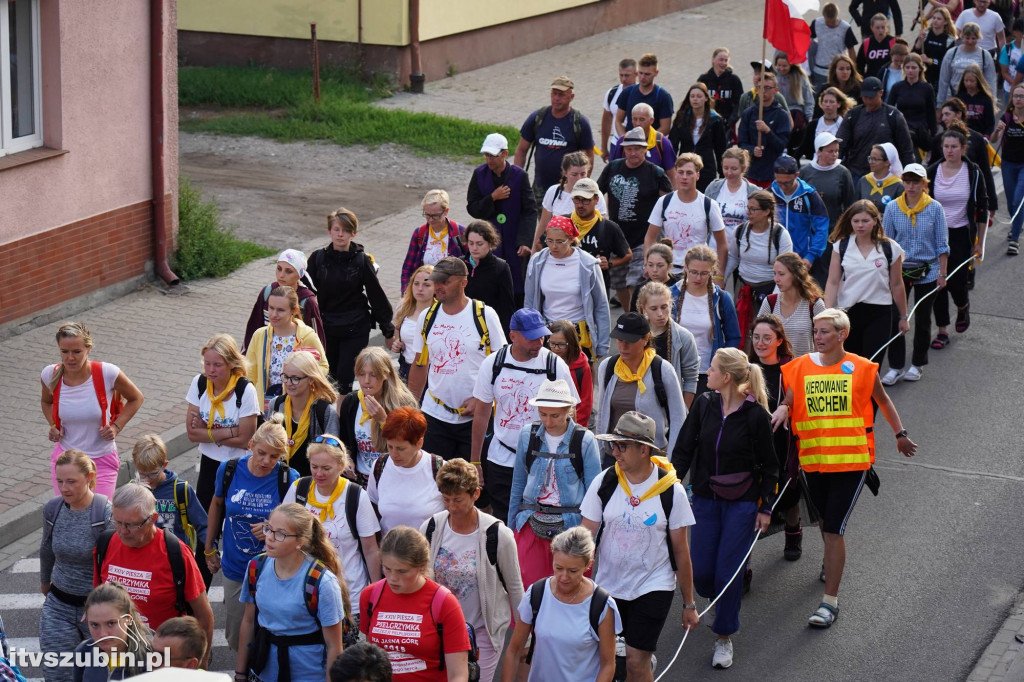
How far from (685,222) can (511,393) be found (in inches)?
157

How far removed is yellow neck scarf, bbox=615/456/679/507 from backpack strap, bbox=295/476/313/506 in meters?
1.60

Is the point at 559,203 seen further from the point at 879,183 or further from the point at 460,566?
the point at 460,566

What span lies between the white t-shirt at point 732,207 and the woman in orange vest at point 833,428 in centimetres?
392

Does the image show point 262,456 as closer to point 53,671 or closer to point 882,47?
point 53,671

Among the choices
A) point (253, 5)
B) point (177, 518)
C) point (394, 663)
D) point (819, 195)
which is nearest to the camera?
point (394, 663)

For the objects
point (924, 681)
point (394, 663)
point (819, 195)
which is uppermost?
point (819, 195)

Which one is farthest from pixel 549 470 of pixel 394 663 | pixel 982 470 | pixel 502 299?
pixel 982 470

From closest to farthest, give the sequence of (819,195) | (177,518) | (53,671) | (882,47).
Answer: (53,671) → (177,518) → (819,195) → (882,47)

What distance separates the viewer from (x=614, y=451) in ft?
24.0

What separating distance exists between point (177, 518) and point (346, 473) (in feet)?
3.20

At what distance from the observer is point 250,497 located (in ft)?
24.6

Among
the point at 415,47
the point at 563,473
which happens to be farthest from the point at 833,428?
the point at 415,47

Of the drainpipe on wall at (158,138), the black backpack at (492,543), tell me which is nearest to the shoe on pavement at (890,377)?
the black backpack at (492,543)

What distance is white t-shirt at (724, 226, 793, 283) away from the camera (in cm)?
1179
